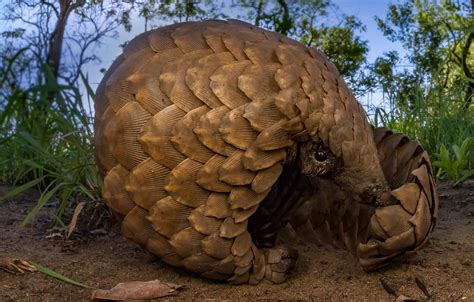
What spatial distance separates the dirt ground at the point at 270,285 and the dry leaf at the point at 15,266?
17 mm

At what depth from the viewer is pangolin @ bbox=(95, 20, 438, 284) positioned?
1.37 meters

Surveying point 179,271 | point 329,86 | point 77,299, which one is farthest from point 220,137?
point 77,299

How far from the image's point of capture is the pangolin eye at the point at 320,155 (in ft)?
4.76

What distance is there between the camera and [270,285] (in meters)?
1.54

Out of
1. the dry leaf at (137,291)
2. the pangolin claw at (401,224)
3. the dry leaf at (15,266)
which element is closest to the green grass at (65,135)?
the dry leaf at (15,266)

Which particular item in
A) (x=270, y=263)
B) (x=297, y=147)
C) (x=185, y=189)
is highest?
(x=297, y=147)

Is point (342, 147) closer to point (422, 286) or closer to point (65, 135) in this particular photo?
point (422, 286)

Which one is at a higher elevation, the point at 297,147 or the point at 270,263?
the point at 297,147

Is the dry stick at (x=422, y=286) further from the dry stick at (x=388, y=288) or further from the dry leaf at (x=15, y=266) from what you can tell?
the dry leaf at (x=15, y=266)

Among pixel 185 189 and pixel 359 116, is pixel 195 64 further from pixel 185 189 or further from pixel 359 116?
pixel 359 116

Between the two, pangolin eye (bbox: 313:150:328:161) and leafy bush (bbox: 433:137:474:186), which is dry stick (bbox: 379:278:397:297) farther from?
leafy bush (bbox: 433:137:474:186)

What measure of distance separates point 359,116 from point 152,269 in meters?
0.76

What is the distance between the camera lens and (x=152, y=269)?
1668mm

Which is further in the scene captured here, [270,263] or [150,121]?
[270,263]
